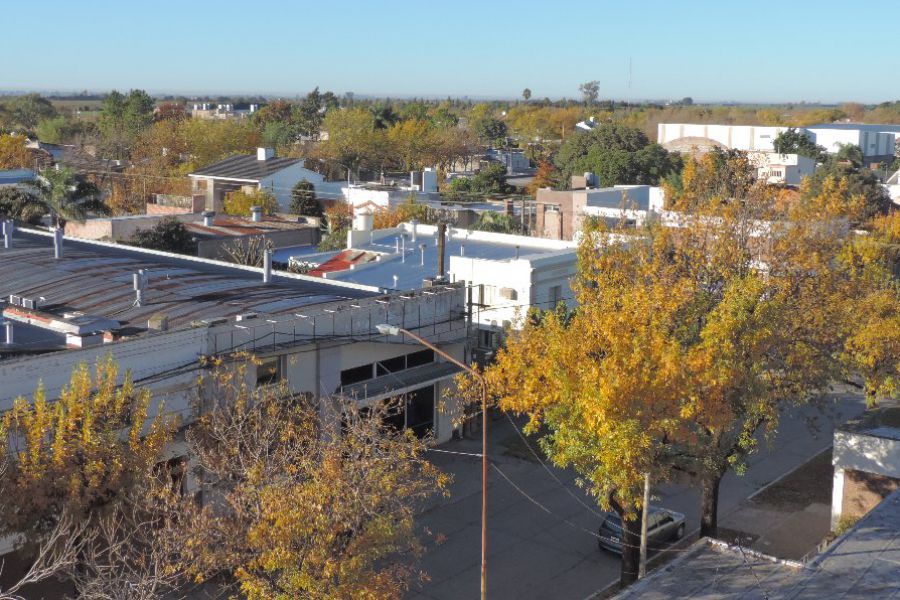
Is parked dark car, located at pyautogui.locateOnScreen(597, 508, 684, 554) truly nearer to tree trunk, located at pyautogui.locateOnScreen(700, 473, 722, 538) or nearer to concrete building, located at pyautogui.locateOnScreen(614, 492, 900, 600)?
tree trunk, located at pyautogui.locateOnScreen(700, 473, 722, 538)

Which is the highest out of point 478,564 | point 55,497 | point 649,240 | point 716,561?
point 649,240

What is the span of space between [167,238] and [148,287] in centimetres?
1824

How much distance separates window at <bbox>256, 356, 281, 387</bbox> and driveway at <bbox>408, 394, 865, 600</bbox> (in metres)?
4.90

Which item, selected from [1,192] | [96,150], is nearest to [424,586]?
[1,192]

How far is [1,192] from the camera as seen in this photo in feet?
165

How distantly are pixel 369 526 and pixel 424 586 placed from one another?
652cm

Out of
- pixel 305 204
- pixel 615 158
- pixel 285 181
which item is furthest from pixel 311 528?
pixel 615 158

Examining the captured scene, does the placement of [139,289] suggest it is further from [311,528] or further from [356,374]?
[311,528]

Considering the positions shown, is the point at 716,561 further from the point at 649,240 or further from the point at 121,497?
the point at 649,240

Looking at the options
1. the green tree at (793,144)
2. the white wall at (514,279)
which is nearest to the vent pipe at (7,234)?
the white wall at (514,279)

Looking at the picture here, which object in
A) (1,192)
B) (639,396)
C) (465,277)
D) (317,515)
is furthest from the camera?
(1,192)

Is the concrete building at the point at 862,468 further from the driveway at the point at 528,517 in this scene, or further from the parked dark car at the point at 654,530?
the parked dark car at the point at 654,530

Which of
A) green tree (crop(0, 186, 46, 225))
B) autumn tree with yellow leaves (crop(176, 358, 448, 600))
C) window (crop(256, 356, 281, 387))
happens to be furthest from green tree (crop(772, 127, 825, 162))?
autumn tree with yellow leaves (crop(176, 358, 448, 600))

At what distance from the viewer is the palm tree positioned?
4722 centimetres
